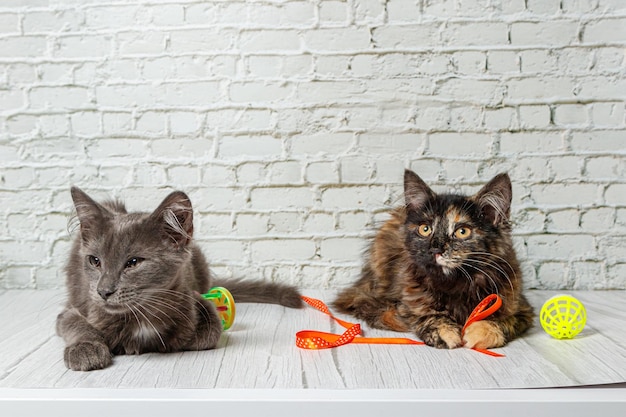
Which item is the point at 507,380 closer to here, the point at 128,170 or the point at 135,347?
the point at 135,347

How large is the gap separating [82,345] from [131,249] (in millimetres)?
339

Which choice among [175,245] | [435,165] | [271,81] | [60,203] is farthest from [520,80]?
[60,203]

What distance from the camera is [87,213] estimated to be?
2.12m

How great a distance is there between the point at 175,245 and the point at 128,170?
1228 mm

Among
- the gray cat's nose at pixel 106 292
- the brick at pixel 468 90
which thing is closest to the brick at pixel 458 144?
the brick at pixel 468 90

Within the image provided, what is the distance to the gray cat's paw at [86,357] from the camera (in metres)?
1.96

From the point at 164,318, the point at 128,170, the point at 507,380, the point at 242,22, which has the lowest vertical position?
the point at 507,380

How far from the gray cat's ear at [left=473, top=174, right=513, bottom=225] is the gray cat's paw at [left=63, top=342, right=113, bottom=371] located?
1.38m

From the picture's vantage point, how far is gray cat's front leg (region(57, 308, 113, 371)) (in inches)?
77.1

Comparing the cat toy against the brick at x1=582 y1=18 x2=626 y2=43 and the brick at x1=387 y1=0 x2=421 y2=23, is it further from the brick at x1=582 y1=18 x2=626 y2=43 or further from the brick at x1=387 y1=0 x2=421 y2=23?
the brick at x1=582 y1=18 x2=626 y2=43

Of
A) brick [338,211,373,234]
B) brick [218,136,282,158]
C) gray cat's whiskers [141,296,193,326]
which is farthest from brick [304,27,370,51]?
gray cat's whiskers [141,296,193,326]

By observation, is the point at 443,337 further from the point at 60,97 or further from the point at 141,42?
the point at 60,97

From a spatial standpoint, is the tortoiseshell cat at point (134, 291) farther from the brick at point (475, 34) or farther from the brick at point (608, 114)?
the brick at point (608, 114)

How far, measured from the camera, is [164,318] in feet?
6.88
